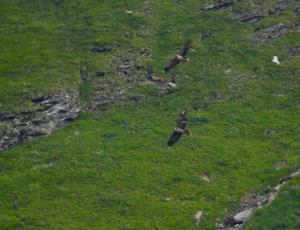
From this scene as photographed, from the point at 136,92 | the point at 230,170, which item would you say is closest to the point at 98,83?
the point at 136,92

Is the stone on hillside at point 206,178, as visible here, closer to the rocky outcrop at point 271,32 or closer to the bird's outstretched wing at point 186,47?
the bird's outstretched wing at point 186,47

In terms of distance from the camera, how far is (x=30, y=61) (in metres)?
48.8

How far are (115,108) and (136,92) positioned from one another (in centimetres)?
252

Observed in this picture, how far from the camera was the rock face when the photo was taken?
137 feet

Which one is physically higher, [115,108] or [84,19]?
[84,19]

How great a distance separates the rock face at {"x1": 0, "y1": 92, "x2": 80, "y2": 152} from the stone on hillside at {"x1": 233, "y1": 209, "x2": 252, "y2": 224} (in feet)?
53.7

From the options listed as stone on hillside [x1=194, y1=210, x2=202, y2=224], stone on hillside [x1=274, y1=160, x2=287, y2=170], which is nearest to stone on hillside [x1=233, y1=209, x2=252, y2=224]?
stone on hillside [x1=194, y1=210, x2=202, y2=224]

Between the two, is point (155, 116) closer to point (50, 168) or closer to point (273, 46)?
point (50, 168)

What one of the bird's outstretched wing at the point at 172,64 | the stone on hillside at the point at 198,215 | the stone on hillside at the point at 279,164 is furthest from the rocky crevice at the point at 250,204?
the bird's outstretched wing at the point at 172,64

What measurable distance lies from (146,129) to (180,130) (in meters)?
2.60

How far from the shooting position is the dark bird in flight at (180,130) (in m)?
40.8

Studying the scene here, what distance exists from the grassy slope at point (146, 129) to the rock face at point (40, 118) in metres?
0.93

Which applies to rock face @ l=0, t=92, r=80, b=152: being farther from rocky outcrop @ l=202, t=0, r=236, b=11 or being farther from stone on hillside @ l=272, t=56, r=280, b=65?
rocky outcrop @ l=202, t=0, r=236, b=11

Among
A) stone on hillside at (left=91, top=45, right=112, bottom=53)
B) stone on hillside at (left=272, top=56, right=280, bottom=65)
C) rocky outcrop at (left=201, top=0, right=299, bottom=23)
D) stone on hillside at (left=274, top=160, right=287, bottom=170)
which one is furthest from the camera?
rocky outcrop at (left=201, top=0, right=299, bottom=23)
